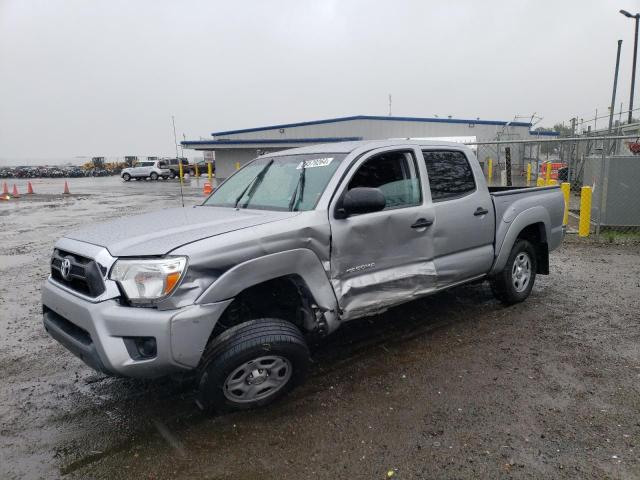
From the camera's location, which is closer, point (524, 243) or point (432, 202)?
point (432, 202)

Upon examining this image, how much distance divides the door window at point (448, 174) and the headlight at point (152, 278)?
249 centimetres

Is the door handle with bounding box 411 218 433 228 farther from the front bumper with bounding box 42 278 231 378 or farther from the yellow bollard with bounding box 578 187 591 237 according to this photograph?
the yellow bollard with bounding box 578 187 591 237

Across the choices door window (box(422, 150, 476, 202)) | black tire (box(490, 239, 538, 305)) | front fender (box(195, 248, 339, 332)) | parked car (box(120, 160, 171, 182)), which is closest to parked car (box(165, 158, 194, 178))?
parked car (box(120, 160, 171, 182))

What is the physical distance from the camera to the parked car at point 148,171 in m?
41.7

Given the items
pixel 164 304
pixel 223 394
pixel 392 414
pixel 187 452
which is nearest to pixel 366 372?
pixel 392 414

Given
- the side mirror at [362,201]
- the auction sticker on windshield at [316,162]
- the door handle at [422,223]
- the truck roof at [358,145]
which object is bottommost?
the door handle at [422,223]

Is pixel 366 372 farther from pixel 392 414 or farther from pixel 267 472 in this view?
pixel 267 472

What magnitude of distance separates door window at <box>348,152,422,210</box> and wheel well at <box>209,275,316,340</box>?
0.98m

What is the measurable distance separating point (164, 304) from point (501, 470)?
2182 millimetres

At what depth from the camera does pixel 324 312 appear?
3.40m

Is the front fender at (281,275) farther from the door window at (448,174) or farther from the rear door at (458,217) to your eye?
the door window at (448,174)

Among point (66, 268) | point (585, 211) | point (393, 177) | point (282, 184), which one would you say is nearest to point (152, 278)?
point (66, 268)

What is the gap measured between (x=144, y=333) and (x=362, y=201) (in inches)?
67.9

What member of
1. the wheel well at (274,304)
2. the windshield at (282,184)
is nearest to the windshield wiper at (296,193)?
the windshield at (282,184)
